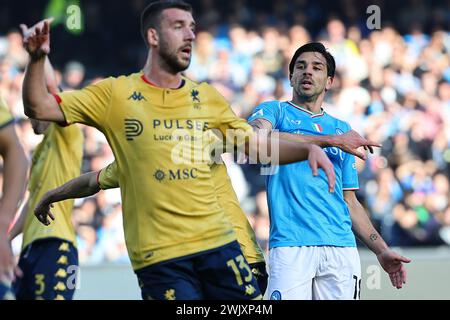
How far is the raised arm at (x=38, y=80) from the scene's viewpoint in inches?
202

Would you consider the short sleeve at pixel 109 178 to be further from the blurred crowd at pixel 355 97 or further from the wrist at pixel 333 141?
the blurred crowd at pixel 355 97

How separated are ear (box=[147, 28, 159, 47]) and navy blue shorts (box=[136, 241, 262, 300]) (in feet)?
4.34

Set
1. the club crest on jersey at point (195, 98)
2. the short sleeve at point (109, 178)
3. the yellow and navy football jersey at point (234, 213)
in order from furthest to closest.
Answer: the yellow and navy football jersey at point (234, 213) < the short sleeve at point (109, 178) < the club crest on jersey at point (195, 98)

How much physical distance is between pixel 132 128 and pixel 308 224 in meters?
2.07

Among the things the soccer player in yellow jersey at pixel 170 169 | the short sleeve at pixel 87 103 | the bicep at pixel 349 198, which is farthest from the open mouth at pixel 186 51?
the bicep at pixel 349 198

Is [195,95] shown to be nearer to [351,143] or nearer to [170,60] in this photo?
[170,60]

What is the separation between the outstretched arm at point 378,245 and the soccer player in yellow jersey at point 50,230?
231cm

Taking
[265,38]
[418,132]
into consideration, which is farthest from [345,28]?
[418,132]

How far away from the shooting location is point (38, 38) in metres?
5.14

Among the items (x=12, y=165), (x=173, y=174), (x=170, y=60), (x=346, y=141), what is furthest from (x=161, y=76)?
(x=346, y=141)

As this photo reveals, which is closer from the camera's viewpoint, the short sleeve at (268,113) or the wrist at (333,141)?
the wrist at (333,141)

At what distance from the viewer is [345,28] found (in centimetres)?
1673

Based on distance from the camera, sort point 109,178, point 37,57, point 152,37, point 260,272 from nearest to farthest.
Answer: point 37,57
point 152,37
point 109,178
point 260,272

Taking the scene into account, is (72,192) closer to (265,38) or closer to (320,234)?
(320,234)
